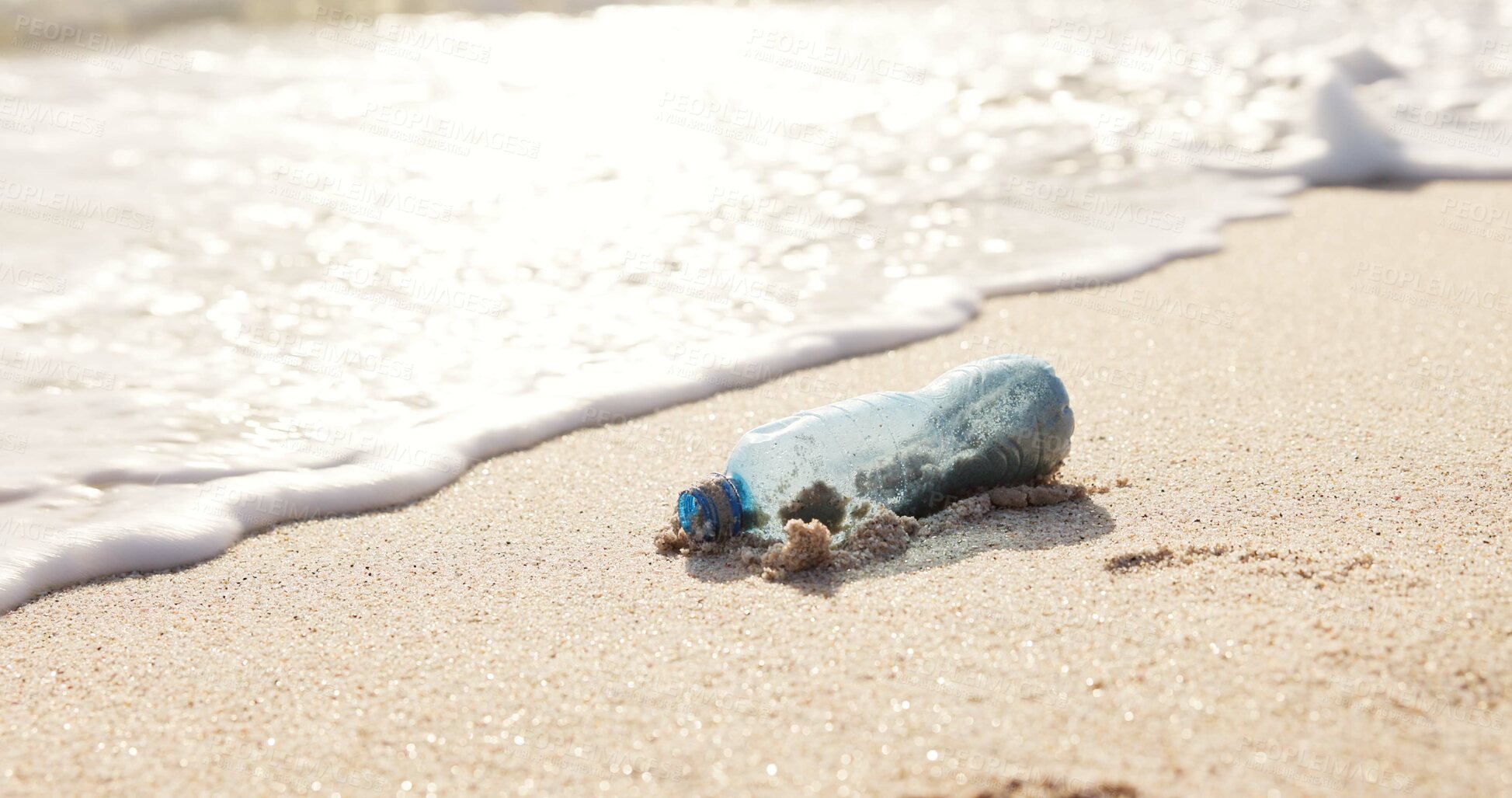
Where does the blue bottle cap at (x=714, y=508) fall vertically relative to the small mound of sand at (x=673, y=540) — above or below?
above

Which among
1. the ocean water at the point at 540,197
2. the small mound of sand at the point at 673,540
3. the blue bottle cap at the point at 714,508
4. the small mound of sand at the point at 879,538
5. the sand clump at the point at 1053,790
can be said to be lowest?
the sand clump at the point at 1053,790

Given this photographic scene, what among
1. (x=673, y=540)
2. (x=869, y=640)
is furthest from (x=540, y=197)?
(x=869, y=640)

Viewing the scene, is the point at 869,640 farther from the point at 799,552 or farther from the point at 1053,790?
the point at 1053,790

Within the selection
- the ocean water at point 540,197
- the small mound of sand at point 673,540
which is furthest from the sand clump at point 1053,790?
the ocean water at point 540,197

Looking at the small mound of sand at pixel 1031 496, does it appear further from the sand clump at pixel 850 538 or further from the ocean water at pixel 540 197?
the ocean water at pixel 540 197

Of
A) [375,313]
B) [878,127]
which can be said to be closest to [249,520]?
[375,313]

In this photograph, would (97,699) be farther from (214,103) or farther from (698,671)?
(214,103)
